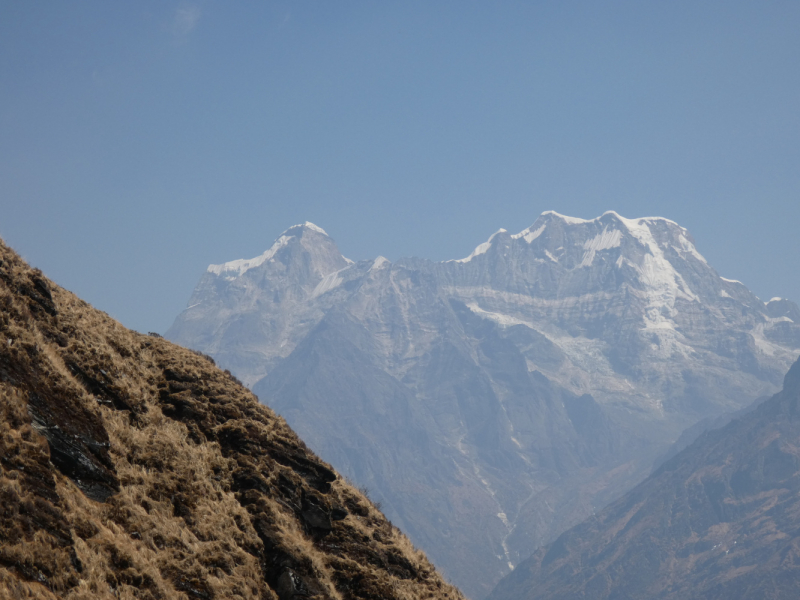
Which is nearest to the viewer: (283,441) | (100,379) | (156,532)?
(156,532)

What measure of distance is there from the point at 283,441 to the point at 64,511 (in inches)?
529

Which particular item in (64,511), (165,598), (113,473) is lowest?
(165,598)

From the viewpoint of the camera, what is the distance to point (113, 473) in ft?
85.9

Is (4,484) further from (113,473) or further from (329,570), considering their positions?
(329,570)

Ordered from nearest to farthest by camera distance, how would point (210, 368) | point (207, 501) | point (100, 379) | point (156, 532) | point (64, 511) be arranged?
point (64, 511)
point (156, 532)
point (207, 501)
point (100, 379)
point (210, 368)

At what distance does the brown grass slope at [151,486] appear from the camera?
21859 mm

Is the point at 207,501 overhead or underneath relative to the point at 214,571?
overhead

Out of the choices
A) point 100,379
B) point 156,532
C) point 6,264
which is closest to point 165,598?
point 156,532

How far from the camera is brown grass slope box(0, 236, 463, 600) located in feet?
71.7

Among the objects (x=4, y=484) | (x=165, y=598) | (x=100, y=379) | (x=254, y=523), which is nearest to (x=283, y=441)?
(x=254, y=523)

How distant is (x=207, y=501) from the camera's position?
94.3 ft

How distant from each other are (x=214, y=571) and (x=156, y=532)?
2.42 m

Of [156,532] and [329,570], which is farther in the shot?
[329,570]

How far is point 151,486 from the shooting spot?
89.9 feet
